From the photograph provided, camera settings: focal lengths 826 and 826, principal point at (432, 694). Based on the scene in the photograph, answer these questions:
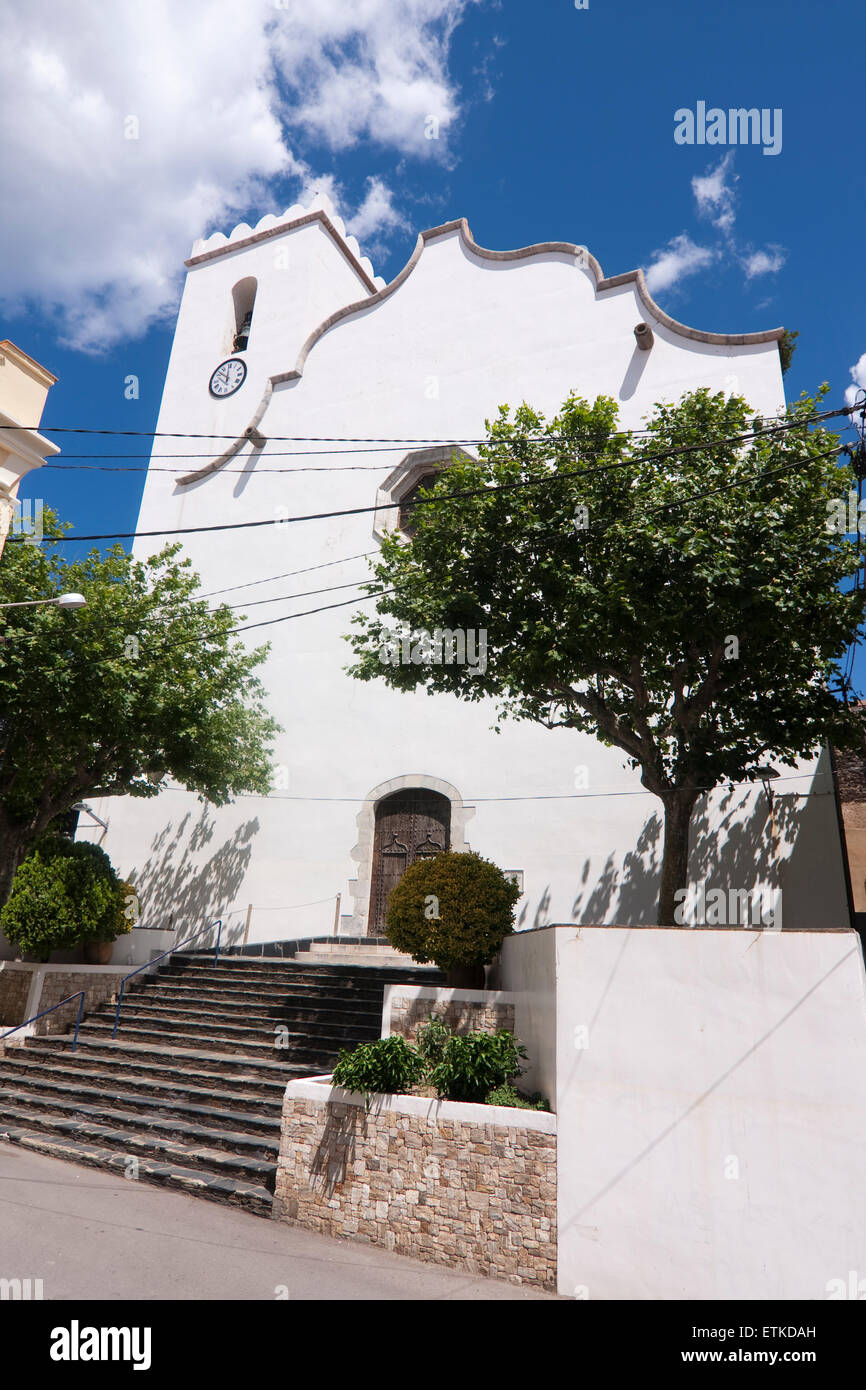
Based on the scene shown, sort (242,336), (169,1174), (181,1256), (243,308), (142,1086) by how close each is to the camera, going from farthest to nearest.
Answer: (243,308)
(242,336)
(142,1086)
(169,1174)
(181,1256)

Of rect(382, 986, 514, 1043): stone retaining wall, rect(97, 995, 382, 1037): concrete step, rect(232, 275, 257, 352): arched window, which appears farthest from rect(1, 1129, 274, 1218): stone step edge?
rect(232, 275, 257, 352): arched window

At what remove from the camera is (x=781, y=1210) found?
558cm

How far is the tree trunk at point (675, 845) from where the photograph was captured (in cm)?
822

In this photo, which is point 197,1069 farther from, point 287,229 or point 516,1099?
point 287,229

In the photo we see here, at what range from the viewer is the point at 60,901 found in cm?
1233

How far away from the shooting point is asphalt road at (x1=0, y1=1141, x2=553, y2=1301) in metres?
5.63

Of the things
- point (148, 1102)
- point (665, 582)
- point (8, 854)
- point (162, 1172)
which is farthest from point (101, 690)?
point (665, 582)

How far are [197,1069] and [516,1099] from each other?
4.77 m

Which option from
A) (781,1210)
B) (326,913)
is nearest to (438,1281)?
(781,1210)

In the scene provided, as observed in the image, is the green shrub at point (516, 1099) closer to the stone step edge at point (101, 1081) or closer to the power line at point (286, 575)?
the stone step edge at point (101, 1081)

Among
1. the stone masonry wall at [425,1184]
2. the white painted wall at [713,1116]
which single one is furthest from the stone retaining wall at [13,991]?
the white painted wall at [713,1116]

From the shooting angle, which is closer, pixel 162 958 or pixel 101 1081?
pixel 101 1081
